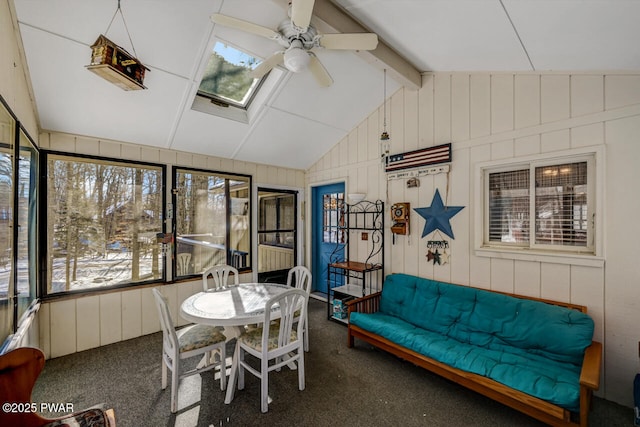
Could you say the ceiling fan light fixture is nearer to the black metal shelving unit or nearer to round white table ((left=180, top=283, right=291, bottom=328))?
round white table ((left=180, top=283, right=291, bottom=328))

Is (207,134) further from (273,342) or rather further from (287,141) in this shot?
(273,342)

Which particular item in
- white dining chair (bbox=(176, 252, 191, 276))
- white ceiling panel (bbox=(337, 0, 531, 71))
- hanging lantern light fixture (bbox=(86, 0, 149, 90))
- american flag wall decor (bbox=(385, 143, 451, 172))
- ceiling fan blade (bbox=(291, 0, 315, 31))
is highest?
white ceiling panel (bbox=(337, 0, 531, 71))

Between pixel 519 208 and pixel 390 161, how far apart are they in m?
1.54

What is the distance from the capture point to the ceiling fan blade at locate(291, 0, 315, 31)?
154 cm

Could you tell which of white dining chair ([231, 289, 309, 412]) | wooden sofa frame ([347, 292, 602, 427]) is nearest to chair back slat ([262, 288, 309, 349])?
white dining chair ([231, 289, 309, 412])

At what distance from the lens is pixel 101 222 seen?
307cm

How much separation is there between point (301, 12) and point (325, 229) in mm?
3464

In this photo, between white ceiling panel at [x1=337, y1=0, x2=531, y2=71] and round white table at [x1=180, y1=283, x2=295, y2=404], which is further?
round white table at [x1=180, y1=283, x2=295, y2=404]

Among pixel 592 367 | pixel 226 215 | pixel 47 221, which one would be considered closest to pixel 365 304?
pixel 592 367

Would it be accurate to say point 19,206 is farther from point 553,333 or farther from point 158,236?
point 553,333

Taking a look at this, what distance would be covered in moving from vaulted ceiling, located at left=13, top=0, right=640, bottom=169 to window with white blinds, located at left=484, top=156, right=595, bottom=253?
2.78 ft

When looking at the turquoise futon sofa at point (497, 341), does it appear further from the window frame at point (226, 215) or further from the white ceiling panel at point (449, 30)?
the white ceiling panel at point (449, 30)

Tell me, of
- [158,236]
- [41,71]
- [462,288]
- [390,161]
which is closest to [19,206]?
[41,71]

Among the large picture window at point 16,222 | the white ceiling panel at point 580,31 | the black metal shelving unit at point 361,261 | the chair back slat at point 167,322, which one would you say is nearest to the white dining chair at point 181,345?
the chair back slat at point 167,322
